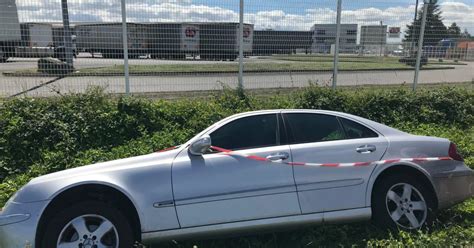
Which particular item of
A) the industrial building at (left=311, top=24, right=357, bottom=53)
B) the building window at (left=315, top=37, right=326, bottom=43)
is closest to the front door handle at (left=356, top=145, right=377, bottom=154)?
the industrial building at (left=311, top=24, right=357, bottom=53)

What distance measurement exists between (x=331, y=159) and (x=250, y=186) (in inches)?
35.1

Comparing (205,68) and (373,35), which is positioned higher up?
(373,35)

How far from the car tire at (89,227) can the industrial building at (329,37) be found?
301 inches

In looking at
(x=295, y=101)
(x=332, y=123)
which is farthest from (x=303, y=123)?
(x=295, y=101)

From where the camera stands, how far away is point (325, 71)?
36.1 ft

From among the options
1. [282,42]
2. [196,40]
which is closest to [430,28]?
[282,42]

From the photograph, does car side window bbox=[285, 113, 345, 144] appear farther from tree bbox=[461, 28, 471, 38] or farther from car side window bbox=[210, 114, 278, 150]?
tree bbox=[461, 28, 471, 38]

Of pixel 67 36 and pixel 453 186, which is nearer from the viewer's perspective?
pixel 453 186

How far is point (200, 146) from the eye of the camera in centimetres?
386

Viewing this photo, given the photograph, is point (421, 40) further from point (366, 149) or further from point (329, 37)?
point (366, 149)

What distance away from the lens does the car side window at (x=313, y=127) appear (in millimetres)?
4250

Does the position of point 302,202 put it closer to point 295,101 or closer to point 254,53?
point 295,101

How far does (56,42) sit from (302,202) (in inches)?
292

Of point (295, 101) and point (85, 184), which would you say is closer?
point (85, 184)
